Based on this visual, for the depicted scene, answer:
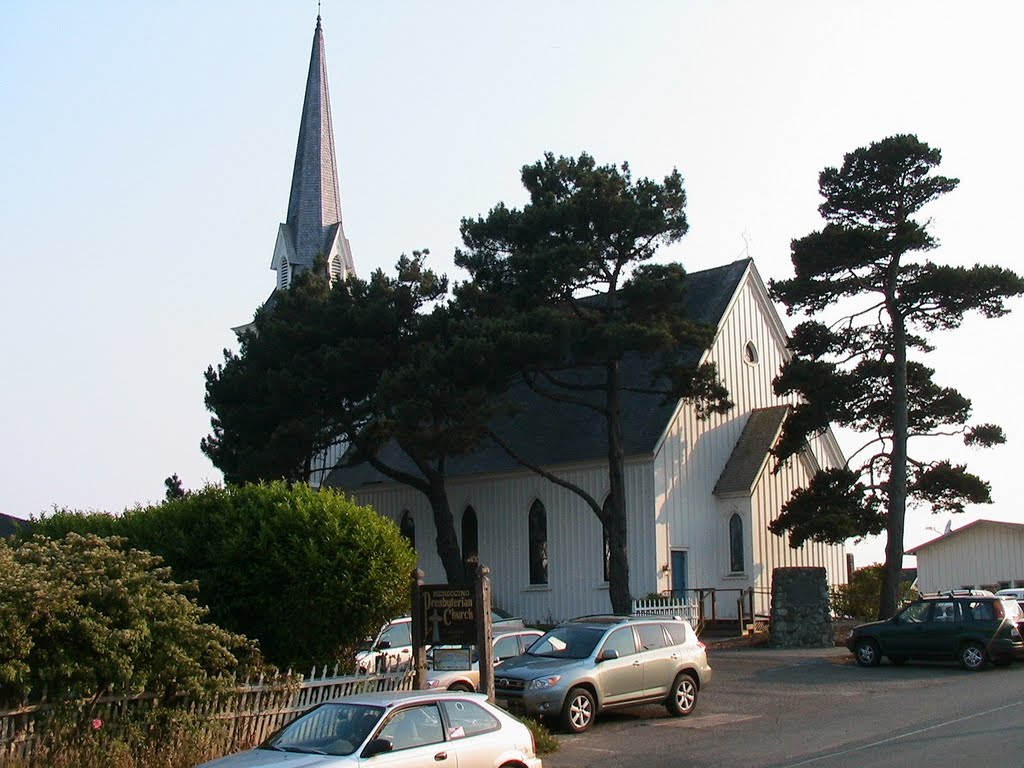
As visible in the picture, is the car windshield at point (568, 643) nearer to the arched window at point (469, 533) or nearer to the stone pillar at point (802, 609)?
the stone pillar at point (802, 609)

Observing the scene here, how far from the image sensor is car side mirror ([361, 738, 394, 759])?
11.2 meters

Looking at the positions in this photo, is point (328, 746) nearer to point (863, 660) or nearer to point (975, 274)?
point (863, 660)

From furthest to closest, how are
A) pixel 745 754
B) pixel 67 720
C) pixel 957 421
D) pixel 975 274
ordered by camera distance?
pixel 957 421 → pixel 975 274 → pixel 745 754 → pixel 67 720

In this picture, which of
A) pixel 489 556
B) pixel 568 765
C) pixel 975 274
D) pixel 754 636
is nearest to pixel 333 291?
pixel 489 556

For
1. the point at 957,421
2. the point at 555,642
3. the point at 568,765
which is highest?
the point at 957,421

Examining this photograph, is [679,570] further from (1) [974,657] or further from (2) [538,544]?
(1) [974,657]

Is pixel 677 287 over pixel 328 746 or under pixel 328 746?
over

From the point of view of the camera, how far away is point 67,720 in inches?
524

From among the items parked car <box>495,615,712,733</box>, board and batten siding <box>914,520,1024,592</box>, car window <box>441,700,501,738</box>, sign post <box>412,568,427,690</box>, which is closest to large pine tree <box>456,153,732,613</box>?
parked car <box>495,615,712,733</box>

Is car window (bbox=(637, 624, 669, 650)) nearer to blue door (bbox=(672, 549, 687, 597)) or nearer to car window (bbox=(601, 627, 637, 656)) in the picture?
car window (bbox=(601, 627, 637, 656))

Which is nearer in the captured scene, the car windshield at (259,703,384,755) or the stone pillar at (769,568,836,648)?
the car windshield at (259,703,384,755)

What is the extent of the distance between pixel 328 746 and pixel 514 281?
72.2 ft

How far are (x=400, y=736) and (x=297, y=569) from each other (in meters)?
5.37

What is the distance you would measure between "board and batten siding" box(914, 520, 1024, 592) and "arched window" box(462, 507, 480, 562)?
26.7m
